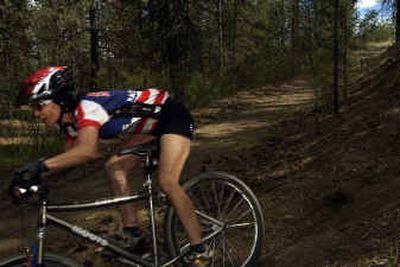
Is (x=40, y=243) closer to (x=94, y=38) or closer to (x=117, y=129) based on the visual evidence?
(x=117, y=129)

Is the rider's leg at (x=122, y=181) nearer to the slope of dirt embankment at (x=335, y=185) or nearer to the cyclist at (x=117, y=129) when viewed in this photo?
the cyclist at (x=117, y=129)

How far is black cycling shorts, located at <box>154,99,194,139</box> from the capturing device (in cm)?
432

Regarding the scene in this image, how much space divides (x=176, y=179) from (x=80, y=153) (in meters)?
0.94

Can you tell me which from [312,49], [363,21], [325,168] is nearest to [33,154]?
[325,168]

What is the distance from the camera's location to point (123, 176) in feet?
15.3

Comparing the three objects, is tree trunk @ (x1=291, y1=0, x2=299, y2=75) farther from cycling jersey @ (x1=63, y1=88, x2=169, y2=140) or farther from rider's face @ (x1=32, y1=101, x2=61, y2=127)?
rider's face @ (x1=32, y1=101, x2=61, y2=127)

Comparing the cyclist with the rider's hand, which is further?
the cyclist

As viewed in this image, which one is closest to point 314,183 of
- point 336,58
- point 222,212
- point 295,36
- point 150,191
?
point 222,212

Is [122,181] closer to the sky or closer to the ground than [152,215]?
closer to the sky

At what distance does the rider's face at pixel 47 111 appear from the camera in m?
3.74

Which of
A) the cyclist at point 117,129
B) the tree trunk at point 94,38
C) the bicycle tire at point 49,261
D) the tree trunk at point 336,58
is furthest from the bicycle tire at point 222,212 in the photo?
the tree trunk at point 94,38

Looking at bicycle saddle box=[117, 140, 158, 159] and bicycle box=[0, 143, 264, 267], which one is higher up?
bicycle saddle box=[117, 140, 158, 159]

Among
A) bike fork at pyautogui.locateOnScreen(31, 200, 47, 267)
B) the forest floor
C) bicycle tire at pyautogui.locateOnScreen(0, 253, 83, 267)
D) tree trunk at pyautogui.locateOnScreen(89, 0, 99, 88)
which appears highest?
tree trunk at pyautogui.locateOnScreen(89, 0, 99, 88)

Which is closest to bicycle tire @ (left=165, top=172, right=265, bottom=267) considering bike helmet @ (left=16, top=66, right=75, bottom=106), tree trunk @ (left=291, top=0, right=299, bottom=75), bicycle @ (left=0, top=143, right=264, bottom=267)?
bicycle @ (left=0, top=143, right=264, bottom=267)
